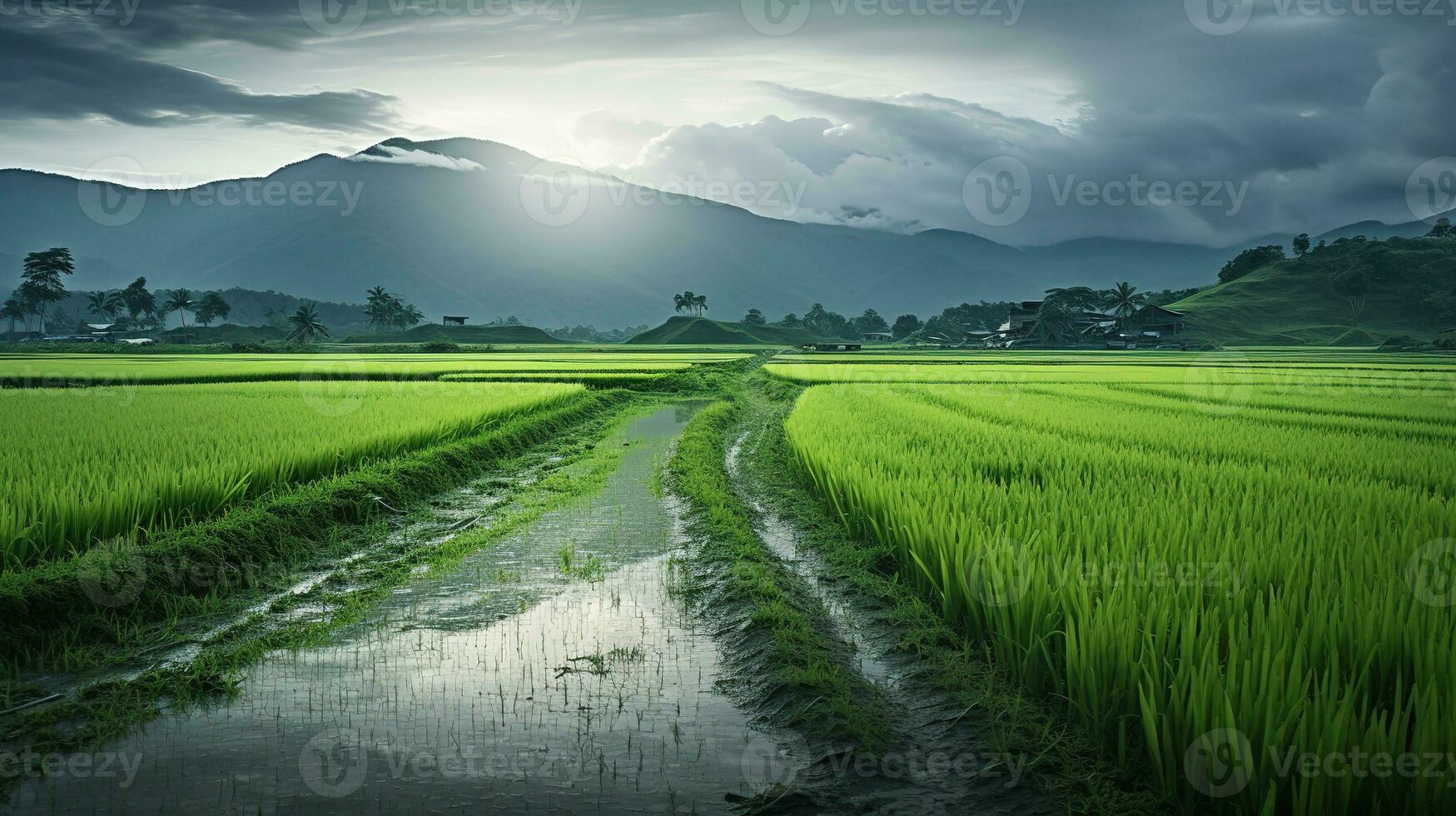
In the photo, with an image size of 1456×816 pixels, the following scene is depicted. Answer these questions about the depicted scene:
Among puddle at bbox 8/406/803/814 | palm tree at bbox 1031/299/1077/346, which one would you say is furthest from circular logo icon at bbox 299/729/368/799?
palm tree at bbox 1031/299/1077/346

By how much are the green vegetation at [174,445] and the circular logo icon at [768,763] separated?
445 centimetres

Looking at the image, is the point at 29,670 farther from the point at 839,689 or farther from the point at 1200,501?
A: the point at 1200,501

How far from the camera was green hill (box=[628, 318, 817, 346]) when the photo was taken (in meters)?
99.1

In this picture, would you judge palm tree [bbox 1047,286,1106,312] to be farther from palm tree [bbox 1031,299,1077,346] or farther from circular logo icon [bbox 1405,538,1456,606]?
circular logo icon [bbox 1405,538,1456,606]

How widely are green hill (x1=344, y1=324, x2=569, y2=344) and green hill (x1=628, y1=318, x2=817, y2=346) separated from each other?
16.2 m

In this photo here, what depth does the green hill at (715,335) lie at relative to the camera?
99.1m

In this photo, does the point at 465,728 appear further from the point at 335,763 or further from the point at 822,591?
the point at 822,591

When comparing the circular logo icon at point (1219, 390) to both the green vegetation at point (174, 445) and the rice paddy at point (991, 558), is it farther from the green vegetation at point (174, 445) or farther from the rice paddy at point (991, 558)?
the green vegetation at point (174, 445)

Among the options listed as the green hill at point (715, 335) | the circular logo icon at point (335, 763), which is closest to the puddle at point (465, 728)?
the circular logo icon at point (335, 763)

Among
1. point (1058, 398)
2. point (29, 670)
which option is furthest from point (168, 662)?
point (1058, 398)

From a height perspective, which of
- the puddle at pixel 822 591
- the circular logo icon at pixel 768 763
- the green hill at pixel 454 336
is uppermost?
the green hill at pixel 454 336

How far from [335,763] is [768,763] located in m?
1.69

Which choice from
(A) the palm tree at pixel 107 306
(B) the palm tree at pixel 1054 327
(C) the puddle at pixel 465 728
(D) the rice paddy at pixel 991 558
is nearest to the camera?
(D) the rice paddy at pixel 991 558

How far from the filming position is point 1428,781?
2209 mm
